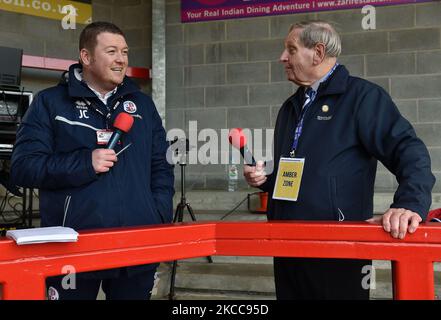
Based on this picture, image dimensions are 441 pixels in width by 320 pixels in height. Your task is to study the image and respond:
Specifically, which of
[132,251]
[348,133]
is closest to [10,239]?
[132,251]

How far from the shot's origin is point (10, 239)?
949 millimetres

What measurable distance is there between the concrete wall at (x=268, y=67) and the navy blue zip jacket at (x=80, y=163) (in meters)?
3.56

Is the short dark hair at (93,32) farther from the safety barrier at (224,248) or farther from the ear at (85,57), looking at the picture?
the safety barrier at (224,248)

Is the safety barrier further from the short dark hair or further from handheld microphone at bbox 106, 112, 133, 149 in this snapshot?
the short dark hair

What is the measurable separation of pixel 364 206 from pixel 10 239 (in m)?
0.96

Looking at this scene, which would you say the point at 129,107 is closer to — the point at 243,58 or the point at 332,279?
the point at 332,279

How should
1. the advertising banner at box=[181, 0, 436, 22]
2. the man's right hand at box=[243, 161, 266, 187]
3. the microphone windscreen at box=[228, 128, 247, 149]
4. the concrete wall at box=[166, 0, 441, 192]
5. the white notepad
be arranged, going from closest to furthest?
1. the white notepad
2. the microphone windscreen at box=[228, 128, 247, 149]
3. the man's right hand at box=[243, 161, 266, 187]
4. the concrete wall at box=[166, 0, 441, 192]
5. the advertising banner at box=[181, 0, 436, 22]

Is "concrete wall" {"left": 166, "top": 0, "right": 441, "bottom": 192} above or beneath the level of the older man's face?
above

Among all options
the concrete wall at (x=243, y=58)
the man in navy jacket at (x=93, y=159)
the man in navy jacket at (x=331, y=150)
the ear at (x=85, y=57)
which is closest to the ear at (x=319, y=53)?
the man in navy jacket at (x=331, y=150)

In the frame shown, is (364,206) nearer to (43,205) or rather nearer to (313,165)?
(313,165)

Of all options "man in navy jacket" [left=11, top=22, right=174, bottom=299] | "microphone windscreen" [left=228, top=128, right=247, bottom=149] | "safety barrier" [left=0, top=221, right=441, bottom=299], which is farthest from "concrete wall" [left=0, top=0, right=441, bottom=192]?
"safety barrier" [left=0, top=221, right=441, bottom=299]

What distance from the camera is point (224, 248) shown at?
3.89 feet

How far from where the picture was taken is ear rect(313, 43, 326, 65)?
155cm

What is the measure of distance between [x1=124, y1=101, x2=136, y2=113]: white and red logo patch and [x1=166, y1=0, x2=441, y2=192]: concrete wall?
3502 mm
